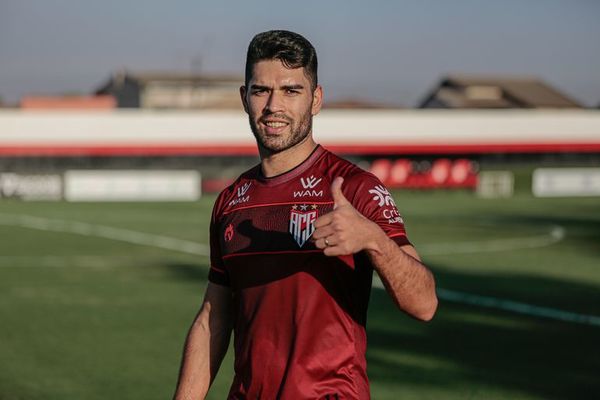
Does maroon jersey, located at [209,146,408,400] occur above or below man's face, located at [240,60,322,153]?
below

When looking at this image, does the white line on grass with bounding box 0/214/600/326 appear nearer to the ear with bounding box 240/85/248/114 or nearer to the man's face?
the ear with bounding box 240/85/248/114

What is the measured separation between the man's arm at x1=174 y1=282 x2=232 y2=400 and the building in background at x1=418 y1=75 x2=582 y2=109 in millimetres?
79107

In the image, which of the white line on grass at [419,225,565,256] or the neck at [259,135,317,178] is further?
the white line on grass at [419,225,565,256]

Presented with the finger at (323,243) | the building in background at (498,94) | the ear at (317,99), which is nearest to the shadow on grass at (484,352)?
the ear at (317,99)

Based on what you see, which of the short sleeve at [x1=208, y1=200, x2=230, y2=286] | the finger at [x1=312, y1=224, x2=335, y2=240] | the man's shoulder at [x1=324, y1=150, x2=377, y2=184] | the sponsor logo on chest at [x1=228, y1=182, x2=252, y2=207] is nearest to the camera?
the finger at [x1=312, y1=224, x2=335, y2=240]

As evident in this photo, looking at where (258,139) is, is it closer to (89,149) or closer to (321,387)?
(321,387)

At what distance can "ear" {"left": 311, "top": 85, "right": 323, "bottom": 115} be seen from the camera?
435 centimetres

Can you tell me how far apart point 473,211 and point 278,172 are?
111ft

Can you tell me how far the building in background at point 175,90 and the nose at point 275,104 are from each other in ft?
286

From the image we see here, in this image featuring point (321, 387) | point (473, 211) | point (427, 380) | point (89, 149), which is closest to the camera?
point (321, 387)

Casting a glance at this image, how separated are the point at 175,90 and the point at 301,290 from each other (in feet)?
304

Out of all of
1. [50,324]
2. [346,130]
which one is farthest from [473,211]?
[50,324]

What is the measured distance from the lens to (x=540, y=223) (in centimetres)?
3206

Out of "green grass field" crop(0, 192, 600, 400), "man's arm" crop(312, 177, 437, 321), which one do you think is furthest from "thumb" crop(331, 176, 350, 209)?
"green grass field" crop(0, 192, 600, 400)
